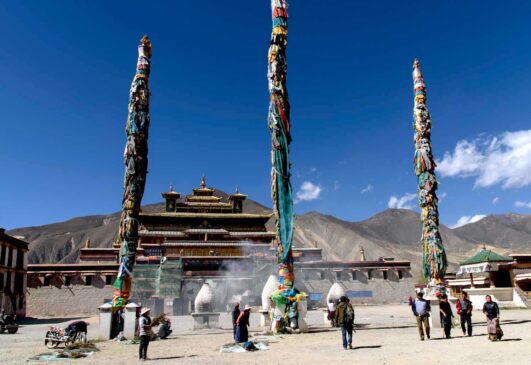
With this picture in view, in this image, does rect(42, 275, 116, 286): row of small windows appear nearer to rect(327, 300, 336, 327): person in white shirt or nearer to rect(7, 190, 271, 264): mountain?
rect(327, 300, 336, 327): person in white shirt

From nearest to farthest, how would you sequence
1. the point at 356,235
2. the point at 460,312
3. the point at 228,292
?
1. the point at 460,312
2. the point at 228,292
3. the point at 356,235

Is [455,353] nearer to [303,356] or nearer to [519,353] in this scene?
[519,353]

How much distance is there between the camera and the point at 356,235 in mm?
111625

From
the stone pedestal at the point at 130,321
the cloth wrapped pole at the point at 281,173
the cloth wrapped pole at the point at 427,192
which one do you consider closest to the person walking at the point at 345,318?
the cloth wrapped pole at the point at 281,173

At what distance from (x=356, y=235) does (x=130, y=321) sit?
4061 inches

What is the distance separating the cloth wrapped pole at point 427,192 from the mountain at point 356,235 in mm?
66356

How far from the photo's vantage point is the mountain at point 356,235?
10119 centimetres

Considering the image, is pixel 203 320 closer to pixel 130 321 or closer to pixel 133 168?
pixel 130 321

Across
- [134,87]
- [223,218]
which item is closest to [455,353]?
[134,87]

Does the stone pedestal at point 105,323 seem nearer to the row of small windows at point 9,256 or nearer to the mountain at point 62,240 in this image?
the row of small windows at point 9,256

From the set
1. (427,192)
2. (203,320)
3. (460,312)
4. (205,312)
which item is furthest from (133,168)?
(460,312)

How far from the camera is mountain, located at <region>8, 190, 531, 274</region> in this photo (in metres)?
101

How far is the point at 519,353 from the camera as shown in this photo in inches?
316

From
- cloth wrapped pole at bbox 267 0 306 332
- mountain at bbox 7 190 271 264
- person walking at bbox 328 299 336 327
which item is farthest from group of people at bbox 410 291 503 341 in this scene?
mountain at bbox 7 190 271 264
